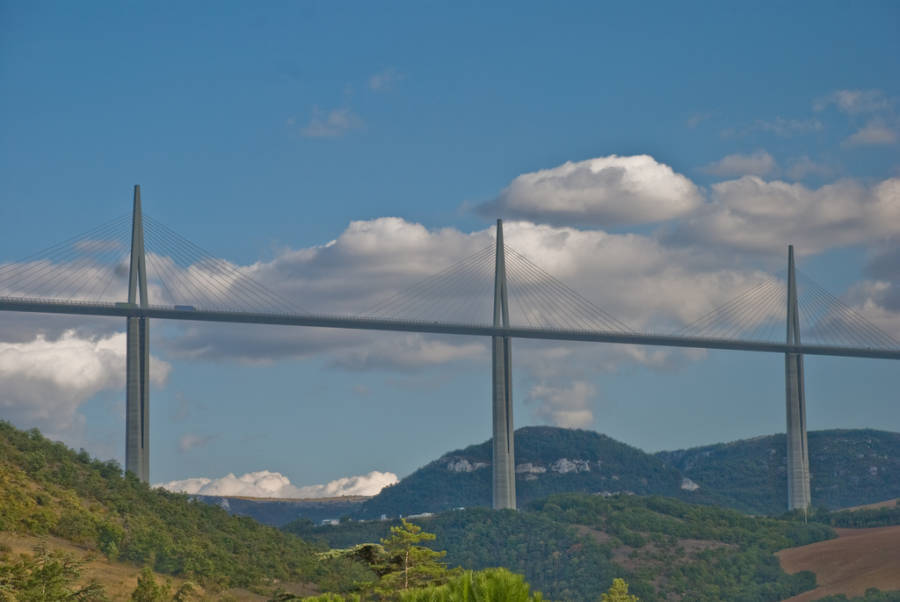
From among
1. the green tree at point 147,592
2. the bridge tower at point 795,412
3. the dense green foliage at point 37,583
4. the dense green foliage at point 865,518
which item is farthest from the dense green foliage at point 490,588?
the dense green foliage at point 865,518

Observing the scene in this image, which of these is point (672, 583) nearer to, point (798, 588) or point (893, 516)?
point (798, 588)

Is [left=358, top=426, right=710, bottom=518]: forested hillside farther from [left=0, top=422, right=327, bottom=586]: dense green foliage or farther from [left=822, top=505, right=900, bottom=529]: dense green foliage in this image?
[left=0, top=422, right=327, bottom=586]: dense green foliage

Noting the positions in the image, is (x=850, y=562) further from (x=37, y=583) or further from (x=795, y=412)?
(x=37, y=583)

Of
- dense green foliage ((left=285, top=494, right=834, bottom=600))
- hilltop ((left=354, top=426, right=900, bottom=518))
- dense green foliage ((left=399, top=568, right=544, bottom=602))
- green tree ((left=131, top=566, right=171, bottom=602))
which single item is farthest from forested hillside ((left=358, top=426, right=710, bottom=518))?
dense green foliage ((left=399, top=568, right=544, bottom=602))

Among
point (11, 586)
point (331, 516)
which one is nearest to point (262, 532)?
point (11, 586)

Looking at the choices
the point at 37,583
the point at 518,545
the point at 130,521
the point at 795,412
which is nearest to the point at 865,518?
the point at 795,412
